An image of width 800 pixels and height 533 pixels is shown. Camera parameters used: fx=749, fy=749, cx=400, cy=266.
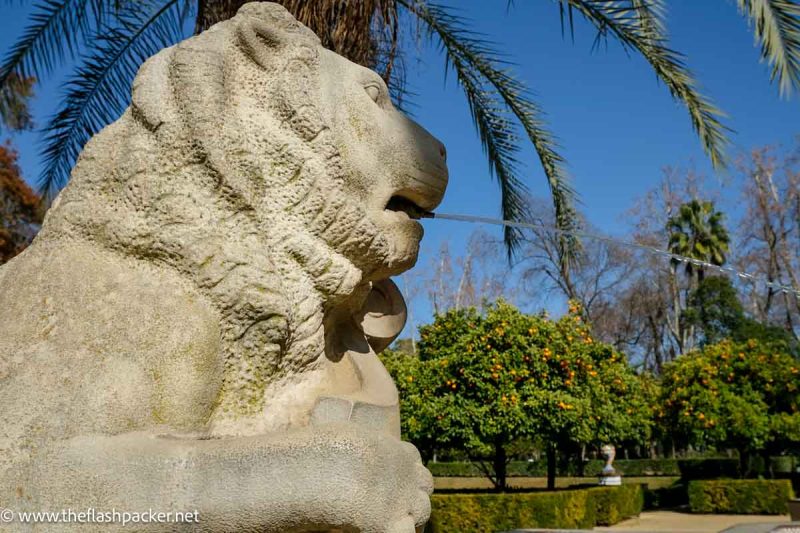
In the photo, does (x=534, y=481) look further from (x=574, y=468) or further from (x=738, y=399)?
(x=738, y=399)

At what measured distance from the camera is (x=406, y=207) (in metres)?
2.60

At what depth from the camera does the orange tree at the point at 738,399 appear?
1870 cm

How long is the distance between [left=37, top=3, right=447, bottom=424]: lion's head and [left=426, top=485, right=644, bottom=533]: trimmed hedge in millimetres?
11363

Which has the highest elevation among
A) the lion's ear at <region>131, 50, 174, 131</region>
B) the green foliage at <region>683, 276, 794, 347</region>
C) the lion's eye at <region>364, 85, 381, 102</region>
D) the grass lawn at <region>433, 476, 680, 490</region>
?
the green foliage at <region>683, 276, 794, 347</region>

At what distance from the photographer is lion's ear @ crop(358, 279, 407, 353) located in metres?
2.73

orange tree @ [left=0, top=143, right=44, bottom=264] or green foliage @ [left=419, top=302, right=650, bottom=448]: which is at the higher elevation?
orange tree @ [left=0, top=143, right=44, bottom=264]

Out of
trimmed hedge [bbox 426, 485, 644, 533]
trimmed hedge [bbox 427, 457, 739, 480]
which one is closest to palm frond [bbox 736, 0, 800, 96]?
trimmed hedge [bbox 426, 485, 644, 533]

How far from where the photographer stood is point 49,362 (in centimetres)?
193

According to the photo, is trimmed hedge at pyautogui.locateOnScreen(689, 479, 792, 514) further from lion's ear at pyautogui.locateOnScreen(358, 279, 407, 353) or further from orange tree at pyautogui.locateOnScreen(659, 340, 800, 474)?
lion's ear at pyautogui.locateOnScreen(358, 279, 407, 353)

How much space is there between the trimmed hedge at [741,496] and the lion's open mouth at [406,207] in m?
19.2

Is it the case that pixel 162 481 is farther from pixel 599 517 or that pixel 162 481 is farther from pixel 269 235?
pixel 599 517

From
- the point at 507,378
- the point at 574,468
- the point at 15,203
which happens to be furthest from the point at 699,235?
the point at 15,203

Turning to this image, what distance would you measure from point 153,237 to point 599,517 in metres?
17.2

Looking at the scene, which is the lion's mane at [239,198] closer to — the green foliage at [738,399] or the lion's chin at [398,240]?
the lion's chin at [398,240]
